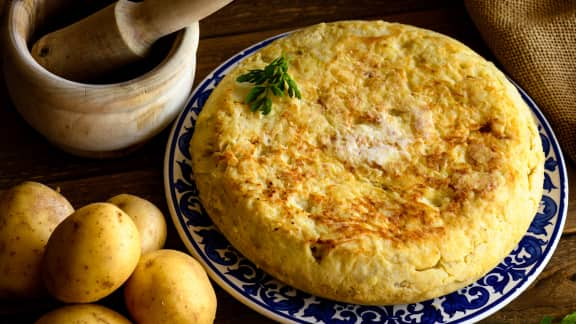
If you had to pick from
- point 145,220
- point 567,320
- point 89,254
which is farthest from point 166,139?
point 567,320

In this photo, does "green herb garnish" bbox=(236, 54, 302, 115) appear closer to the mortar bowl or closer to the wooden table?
the mortar bowl

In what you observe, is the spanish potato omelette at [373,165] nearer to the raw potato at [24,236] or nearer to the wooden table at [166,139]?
the wooden table at [166,139]

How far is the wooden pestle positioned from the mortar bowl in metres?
0.08

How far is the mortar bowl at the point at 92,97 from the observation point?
213 centimetres

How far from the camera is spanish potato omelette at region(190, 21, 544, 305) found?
1.97 meters

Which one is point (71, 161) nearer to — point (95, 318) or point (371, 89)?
point (95, 318)

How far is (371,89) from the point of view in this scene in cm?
233

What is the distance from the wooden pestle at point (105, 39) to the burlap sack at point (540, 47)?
4.05 feet

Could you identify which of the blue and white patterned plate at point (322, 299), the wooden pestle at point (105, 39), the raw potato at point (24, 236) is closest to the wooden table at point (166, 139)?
the blue and white patterned plate at point (322, 299)

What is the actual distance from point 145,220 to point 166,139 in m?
0.55

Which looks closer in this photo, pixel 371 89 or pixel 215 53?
pixel 371 89

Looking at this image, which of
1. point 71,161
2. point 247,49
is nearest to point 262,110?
point 247,49

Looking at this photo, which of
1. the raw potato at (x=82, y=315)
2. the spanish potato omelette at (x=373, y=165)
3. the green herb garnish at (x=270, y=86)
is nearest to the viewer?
the raw potato at (x=82, y=315)

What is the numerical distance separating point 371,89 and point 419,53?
23cm
